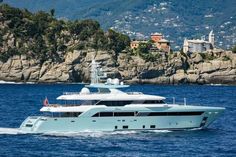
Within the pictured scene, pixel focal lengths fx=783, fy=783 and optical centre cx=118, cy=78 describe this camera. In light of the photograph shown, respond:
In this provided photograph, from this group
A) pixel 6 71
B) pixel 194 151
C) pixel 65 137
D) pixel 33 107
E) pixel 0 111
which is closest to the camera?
pixel 194 151

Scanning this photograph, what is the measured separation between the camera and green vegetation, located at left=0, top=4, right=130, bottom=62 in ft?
576

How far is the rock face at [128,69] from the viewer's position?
6796 inches

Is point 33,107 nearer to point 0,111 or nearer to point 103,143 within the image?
point 0,111

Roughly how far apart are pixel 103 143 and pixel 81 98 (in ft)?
21.3

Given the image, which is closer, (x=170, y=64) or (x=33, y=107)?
(x=33, y=107)

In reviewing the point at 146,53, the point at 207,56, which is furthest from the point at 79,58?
the point at 207,56

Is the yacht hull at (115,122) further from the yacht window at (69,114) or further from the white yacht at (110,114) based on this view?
the yacht window at (69,114)

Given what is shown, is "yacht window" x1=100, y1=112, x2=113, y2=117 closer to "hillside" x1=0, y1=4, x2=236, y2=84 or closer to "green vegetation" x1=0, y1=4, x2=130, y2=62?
"hillside" x1=0, y1=4, x2=236, y2=84

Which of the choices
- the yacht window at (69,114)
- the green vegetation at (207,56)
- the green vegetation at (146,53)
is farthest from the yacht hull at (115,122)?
the green vegetation at (207,56)

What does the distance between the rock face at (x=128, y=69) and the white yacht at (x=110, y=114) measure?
10601 cm

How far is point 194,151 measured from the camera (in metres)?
54.3

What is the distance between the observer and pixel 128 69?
176 meters

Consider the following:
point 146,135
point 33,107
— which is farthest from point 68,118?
point 33,107

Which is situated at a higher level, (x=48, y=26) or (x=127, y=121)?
(x=48, y=26)
